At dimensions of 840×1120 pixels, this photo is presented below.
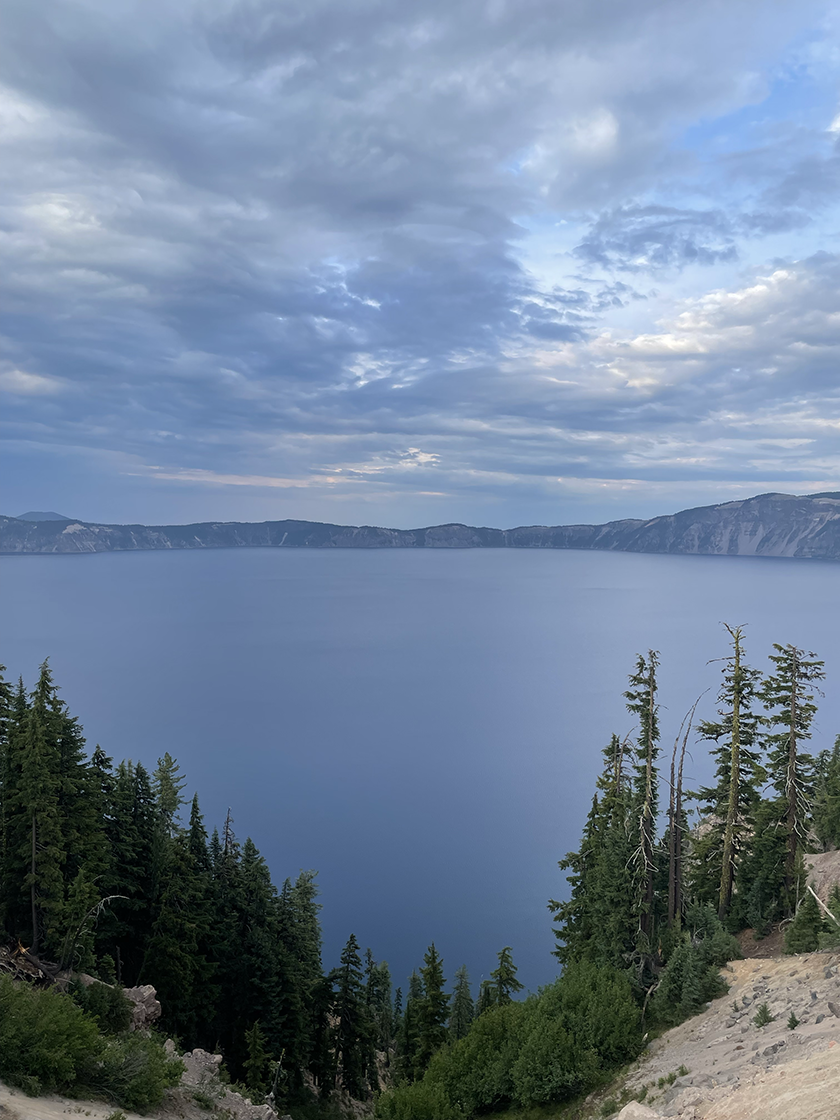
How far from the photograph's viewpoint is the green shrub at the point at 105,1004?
2245 cm

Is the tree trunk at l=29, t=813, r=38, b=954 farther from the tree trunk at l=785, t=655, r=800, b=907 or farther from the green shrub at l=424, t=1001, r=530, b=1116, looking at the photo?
the tree trunk at l=785, t=655, r=800, b=907

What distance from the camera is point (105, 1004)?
2270cm

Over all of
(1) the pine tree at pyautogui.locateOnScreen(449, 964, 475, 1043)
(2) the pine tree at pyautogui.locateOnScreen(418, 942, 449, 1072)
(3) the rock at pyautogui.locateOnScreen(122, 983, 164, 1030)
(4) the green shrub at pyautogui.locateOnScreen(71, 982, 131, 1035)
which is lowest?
(1) the pine tree at pyautogui.locateOnScreen(449, 964, 475, 1043)

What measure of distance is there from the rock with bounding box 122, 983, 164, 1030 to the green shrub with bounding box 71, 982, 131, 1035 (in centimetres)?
66

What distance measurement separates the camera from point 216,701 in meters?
116

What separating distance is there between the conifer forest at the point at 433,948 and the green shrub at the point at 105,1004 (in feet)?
0.32

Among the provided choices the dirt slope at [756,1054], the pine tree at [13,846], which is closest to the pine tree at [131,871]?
the pine tree at [13,846]

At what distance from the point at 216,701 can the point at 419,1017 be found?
89967 millimetres

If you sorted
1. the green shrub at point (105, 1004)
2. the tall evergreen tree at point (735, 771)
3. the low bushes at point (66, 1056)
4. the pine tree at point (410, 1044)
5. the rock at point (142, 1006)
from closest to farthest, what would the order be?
the low bushes at point (66, 1056) < the green shrub at point (105, 1004) < the rock at point (142, 1006) < the tall evergreen tree at point (735, 771) < the pine tree at point (410, 1044)

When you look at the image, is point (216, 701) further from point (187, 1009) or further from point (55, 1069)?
point (55, 1069)

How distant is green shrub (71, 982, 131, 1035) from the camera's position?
22453 mm

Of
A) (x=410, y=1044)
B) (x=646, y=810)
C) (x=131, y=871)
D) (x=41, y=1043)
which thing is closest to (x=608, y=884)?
(x=646, y=810)

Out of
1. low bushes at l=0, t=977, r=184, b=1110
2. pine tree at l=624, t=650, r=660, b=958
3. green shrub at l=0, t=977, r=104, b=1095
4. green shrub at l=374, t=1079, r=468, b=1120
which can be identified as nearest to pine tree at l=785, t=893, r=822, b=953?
pine tree at l=624, t=650, r=660, b=958

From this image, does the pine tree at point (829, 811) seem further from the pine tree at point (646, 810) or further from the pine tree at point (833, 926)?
the pine tree at point (833, 926)
